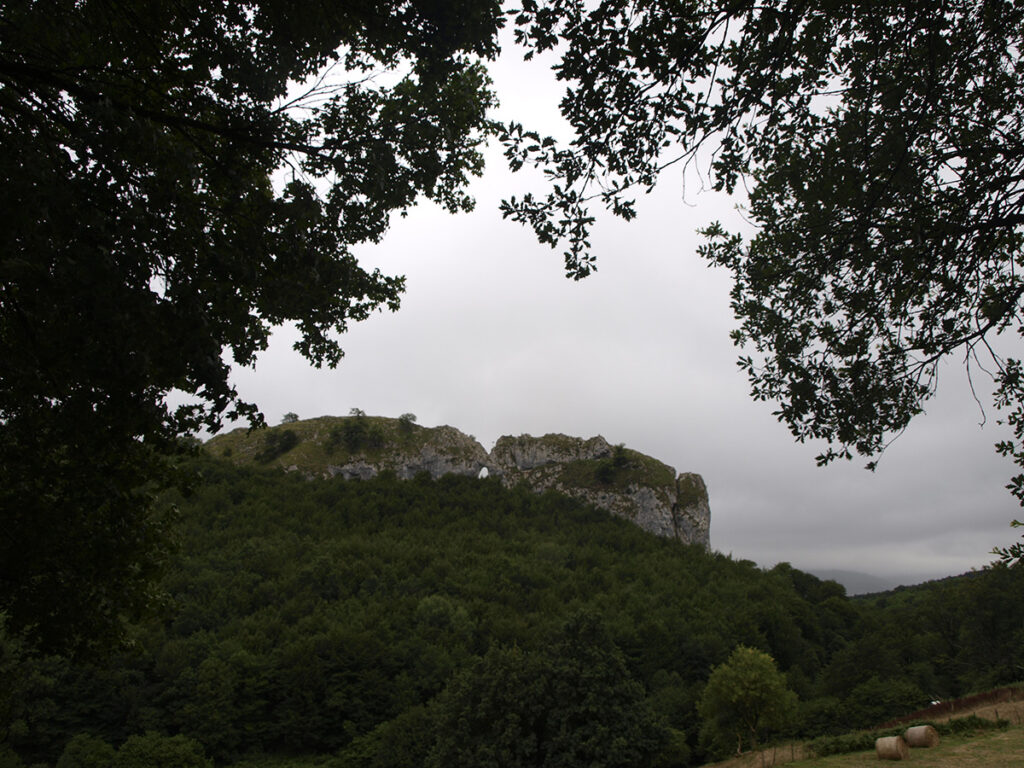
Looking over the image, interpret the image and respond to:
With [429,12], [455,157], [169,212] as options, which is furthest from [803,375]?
[169,212]

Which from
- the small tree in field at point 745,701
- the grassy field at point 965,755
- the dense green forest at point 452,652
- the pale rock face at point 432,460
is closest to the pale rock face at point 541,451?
the pale rock face at point 432,460

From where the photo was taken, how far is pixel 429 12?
18.4 feet

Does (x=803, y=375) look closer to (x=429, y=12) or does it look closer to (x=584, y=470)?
(x=429, y=12)

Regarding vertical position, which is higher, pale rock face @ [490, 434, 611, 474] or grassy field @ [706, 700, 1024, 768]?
pale rock face @ [490, 434, 611, 474]

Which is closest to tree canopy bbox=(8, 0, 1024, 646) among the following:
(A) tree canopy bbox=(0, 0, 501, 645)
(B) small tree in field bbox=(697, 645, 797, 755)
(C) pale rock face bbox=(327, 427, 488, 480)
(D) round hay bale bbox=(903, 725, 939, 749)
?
(A) tree canopy bbox=(0, 0, 501, 645)

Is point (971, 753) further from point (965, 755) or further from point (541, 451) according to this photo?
point (541, 451)

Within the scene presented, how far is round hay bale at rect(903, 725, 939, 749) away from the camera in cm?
1698

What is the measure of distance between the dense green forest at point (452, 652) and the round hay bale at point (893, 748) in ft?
32.5

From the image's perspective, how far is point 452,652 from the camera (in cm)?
4853

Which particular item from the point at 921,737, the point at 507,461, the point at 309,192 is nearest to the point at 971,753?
the point at 921,737

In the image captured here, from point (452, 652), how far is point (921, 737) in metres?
38.1

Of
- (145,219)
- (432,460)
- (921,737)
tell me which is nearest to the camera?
(145,219)

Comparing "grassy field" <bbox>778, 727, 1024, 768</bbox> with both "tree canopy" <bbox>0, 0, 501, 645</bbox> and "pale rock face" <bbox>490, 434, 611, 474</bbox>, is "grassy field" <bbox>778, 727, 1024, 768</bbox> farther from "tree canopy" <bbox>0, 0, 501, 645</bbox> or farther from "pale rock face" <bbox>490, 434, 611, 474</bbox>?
"pale rock face" <bbox>490, 434, 611, 474</bbox>

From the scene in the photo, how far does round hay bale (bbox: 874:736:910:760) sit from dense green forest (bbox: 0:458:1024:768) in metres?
9.91
